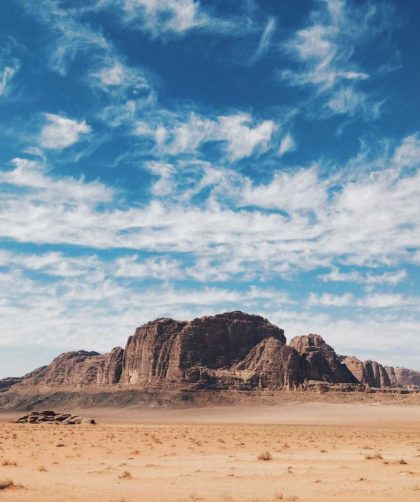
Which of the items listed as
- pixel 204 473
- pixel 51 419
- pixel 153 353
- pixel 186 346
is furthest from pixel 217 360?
pixel 204 473

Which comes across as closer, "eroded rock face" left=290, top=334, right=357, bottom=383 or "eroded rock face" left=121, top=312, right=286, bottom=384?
"eroded rock face" left=290, top=334, right=357, bottom=383

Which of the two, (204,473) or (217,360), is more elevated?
(217,360)

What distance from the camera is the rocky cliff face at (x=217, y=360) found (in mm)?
159875

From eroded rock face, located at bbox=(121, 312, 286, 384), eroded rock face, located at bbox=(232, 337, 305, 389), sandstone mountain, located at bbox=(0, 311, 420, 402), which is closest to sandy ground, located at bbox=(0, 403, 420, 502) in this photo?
sandstone mountain, located at bbox=(0, 311, 420, 402)

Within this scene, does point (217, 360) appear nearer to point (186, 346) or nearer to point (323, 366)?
point (186, 346)

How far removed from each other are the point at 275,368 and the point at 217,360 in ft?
79.7

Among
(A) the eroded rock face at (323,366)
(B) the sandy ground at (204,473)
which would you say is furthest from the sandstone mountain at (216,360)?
(B) the sandy ground at (204,473)

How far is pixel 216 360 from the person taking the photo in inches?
7101

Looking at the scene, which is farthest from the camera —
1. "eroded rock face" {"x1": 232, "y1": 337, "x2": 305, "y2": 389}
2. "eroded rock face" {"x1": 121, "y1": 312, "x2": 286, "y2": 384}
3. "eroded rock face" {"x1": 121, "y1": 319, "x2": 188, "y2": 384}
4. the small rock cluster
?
"eroded rock face" {"x1": 121, "y1": 319, "x2": 188, "y2": 384}

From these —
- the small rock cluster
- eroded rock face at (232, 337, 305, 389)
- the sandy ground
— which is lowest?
the sandy ground

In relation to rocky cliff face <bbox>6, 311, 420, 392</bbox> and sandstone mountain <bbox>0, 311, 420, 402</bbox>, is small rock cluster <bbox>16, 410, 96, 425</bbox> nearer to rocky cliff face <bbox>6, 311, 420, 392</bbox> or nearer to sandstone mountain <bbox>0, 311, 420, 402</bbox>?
sandstone mountain <bbox>0, 311, 420, 402</bbox>

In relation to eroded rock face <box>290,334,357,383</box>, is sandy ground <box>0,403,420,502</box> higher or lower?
lower

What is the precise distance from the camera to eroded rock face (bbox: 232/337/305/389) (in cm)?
15912

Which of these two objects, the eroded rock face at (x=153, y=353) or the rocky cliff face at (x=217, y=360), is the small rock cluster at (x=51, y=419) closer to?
the rocky cliff face at (x=217, y=360)
